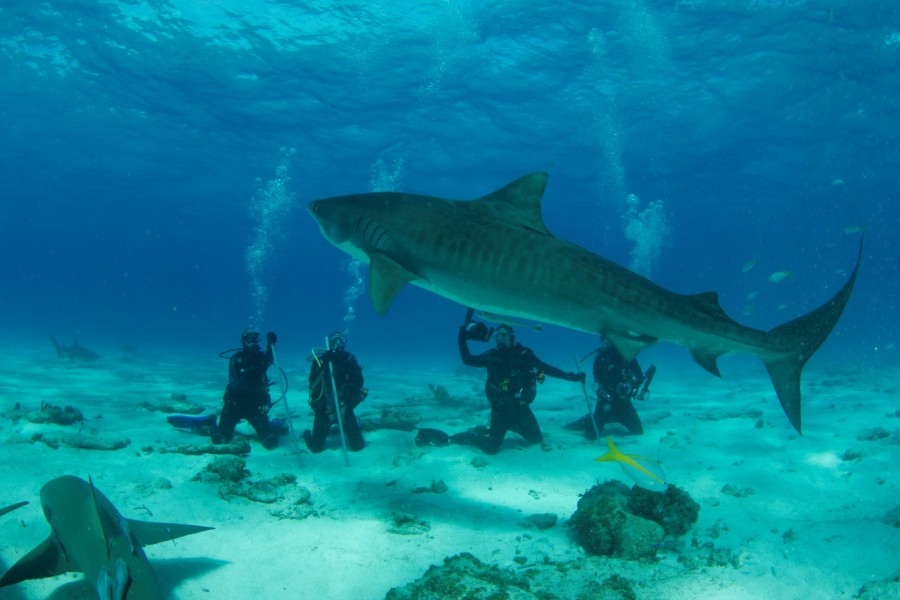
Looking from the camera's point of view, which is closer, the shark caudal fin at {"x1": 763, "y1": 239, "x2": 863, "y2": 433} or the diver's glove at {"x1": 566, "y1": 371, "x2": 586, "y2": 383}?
the shark caudal fin at {"x1": 763, "y1": 239, "x2": 863, "y2": 433}

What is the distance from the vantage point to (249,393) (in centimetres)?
861

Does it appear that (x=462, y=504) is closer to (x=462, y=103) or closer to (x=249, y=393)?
(x=249, y=393)

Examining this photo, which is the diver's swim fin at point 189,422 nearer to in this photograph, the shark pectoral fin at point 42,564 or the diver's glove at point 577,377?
the shark pectoral fin at point 42,564

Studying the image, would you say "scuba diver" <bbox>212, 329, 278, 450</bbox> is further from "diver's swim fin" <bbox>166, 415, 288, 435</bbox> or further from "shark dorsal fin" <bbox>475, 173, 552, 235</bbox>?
"shark dorsal fin" <bbox>475, 173, 552, 235</bbox>

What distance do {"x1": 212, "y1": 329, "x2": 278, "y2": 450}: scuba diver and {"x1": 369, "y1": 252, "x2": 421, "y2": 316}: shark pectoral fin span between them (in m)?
4.79

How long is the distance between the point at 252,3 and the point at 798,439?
76.0 feet

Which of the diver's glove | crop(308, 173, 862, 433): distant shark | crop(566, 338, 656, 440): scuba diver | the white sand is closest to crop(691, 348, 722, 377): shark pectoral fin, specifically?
crop(308, 173, 862, 433): distant shark

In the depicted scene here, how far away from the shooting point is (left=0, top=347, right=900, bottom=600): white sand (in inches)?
170

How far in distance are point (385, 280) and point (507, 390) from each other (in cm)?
509

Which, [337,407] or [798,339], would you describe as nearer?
[798,339]

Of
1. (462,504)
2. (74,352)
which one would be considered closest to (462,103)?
(74,352)

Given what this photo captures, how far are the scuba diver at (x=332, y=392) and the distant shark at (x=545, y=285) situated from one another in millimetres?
4411

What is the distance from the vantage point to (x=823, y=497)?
→ 6418 millimetres

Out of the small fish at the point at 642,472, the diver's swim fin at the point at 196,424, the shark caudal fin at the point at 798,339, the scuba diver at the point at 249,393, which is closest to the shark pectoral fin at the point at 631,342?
the shark caudal fin at the point at 798,339
